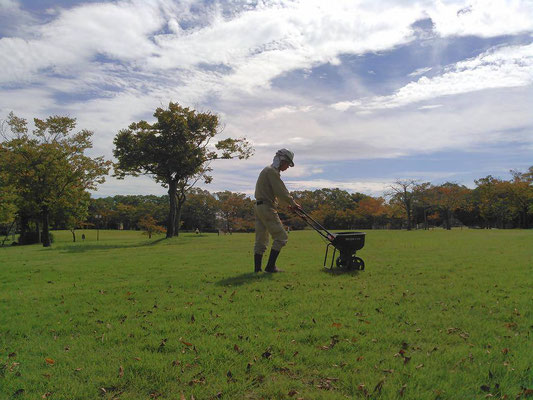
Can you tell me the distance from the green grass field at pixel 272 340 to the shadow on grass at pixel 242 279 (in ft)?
0.35

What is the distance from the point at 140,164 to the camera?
31.0 m

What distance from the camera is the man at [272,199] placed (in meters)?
8.05

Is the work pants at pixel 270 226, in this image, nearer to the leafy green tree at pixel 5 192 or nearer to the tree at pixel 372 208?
the leafy green tree at pixel 5 192

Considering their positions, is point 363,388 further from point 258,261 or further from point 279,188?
point 258,261

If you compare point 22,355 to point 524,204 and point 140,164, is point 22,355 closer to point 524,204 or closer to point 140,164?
point 140,164

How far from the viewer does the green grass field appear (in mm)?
3057

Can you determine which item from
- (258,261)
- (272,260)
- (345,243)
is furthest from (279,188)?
(345,243)

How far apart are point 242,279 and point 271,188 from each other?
2.14 meters

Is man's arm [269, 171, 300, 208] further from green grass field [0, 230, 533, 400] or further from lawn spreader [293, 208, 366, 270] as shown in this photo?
green grass field [0, 230, 533, 400]

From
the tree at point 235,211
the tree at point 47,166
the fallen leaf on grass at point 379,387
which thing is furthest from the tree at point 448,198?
the fallen leaf on grass at point 379,387

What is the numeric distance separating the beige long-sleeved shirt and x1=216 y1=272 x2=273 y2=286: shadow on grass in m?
1.67

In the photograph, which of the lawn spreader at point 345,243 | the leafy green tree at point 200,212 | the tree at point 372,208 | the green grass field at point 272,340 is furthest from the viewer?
the leafy green tree at point 200,212

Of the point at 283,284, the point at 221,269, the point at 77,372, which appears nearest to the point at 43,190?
the point at 221,269

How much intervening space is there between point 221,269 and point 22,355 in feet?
19.6
